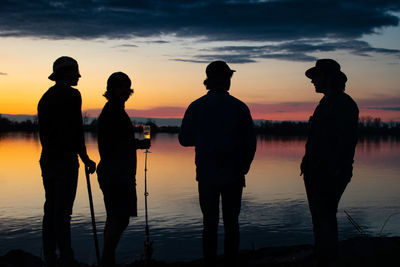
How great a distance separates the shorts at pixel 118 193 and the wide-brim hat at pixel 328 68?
225cm

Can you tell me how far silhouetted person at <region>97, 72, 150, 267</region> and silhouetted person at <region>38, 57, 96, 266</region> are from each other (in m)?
0.37

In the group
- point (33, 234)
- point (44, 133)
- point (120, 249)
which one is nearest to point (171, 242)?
point (120, 249)

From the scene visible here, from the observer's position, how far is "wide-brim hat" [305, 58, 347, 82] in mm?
4953

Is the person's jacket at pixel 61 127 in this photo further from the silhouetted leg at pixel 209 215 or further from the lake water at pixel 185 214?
the lake water at pixel 185 214

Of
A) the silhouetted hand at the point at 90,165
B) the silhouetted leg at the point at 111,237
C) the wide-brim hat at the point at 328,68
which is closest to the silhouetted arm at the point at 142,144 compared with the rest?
the silhouetted hand at the point at 90,165

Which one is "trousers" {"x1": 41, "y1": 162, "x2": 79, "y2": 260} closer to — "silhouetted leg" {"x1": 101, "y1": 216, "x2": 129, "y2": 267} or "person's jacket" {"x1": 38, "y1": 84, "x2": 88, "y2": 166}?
"person's jacket" {"x1": 38, "y1": 84, "x2": 88, "y2": 166}

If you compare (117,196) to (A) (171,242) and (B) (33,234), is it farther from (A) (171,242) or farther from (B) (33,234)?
(B) (33,234)

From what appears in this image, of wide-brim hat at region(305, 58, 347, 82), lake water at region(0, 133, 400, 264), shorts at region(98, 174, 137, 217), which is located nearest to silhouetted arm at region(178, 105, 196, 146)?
shorts at region(98, 174, 137, 217)

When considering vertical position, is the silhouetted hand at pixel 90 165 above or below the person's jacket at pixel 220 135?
below

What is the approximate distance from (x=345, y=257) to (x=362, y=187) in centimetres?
2070

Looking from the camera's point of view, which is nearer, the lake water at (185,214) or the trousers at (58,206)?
the trousers at (58,206)

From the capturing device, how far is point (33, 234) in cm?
1364

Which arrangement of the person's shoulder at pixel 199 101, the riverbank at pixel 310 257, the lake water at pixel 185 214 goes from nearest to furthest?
the person's shoulder at pixel 199 101, the riverbank at pixel 310 257, the lake water at pixel 185 214

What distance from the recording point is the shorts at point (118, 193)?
4.68 metres
